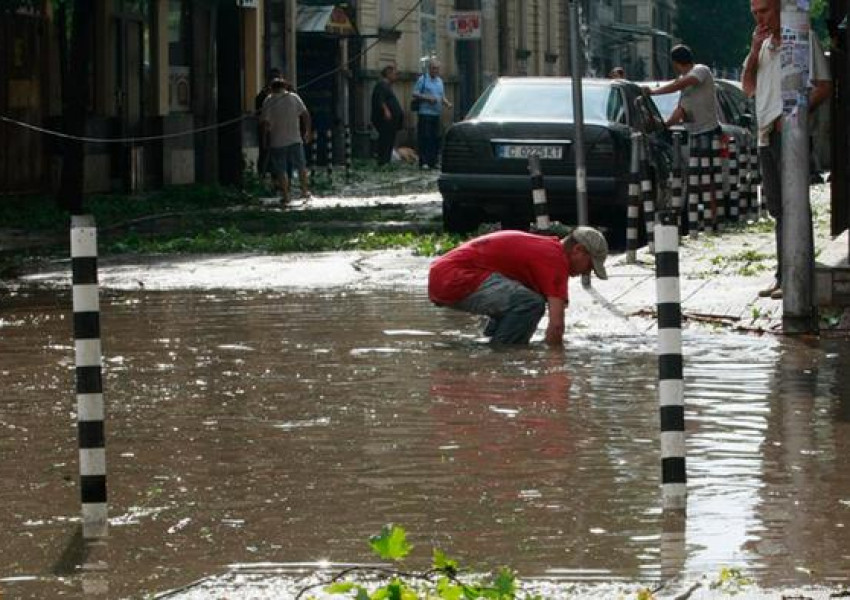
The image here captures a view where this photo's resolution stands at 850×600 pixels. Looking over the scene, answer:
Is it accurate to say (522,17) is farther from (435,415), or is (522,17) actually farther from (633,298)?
(435,415)

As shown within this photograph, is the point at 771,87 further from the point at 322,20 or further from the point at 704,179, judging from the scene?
the point at 322,20

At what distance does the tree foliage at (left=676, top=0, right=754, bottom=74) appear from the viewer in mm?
93500

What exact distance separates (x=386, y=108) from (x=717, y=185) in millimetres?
22455

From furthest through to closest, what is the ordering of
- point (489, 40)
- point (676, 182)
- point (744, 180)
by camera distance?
point (489, 40)
point (744, 180)
point (676, 182)

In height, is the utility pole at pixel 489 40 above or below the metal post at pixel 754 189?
above

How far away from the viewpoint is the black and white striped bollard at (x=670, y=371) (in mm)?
8039

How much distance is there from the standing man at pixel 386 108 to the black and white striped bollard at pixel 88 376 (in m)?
40.1

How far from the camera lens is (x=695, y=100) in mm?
25062

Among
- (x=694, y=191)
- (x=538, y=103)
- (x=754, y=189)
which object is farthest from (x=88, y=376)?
(x=754, y=189)

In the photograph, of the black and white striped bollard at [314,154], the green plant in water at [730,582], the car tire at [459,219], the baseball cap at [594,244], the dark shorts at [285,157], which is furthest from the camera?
the black and white striped bollard at [314,154]

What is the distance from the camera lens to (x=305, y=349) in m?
13.9

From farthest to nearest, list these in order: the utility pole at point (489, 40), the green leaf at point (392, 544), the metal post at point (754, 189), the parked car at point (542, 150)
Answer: the utility pole at point (489, 40)
the metal post at point (754, 189)
the parked car at point (542, 150)
the green leaf at point (392, 544)

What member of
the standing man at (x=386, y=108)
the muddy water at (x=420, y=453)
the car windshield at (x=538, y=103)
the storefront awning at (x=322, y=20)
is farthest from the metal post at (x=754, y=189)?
the storefront awning at (x=322, y=20)

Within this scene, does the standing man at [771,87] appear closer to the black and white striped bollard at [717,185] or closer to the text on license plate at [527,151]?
the text on license plate at [527,151]
